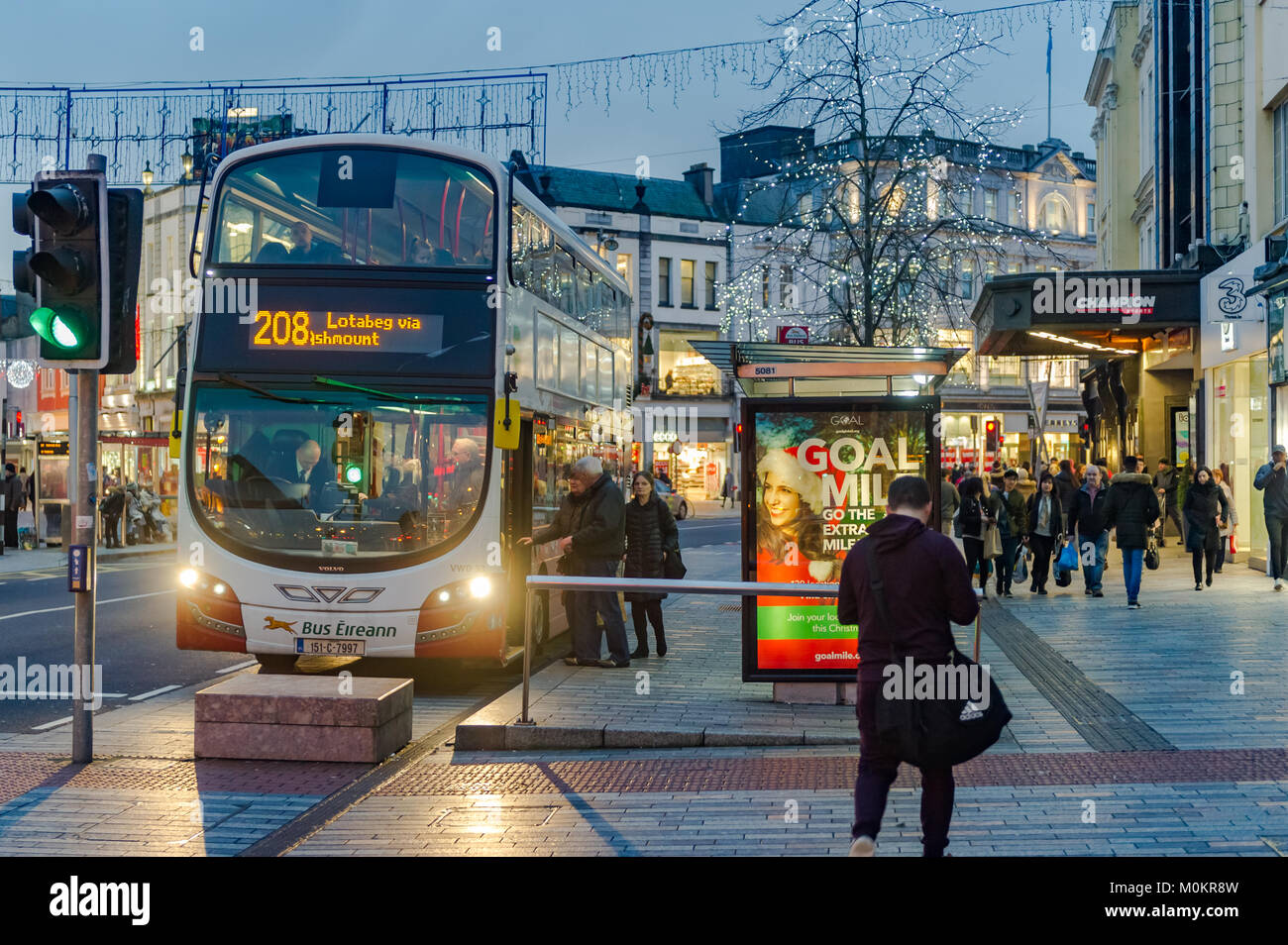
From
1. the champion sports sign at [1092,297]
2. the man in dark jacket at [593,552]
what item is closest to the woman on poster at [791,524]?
the man in dark jacket at [593,552]

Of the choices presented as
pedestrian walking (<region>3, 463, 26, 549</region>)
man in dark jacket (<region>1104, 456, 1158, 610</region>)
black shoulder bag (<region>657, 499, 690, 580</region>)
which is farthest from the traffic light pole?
pedestrian walking (<region>3, 463, 26, 549</region>)

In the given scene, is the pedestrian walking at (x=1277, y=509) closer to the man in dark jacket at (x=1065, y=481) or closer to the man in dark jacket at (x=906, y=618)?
the man in dark jacket at (x=1065, y=481)

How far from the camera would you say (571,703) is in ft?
34.0

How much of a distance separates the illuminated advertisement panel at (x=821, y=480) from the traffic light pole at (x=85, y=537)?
4.18 meters

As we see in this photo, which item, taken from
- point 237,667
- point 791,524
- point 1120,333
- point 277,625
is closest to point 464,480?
point 277,625

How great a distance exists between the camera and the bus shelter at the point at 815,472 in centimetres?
1014

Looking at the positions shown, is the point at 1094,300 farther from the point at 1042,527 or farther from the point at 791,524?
the point at 791,524

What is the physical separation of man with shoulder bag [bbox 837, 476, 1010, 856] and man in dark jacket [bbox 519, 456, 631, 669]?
21.7ft

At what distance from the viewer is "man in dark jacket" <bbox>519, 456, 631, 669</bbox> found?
12359 mm

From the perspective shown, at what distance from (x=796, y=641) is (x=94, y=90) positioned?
14169mm

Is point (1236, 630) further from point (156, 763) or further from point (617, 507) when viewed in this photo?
point (156, 763)

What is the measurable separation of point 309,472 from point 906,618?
6835mm

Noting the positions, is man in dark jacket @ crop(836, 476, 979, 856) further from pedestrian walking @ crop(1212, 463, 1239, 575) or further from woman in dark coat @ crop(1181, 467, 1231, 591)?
pedestrian walking @ crop(1212, 463, 1239, 575)

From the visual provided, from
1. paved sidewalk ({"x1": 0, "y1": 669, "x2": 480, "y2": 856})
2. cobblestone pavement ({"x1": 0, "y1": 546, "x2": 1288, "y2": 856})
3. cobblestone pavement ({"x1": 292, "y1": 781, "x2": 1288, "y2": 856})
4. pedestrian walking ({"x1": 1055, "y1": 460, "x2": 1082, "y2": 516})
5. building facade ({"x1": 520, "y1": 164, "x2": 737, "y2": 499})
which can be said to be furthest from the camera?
building facade ({"x1": 520, "y1": 164, "x2": 737, "y2": 499})
